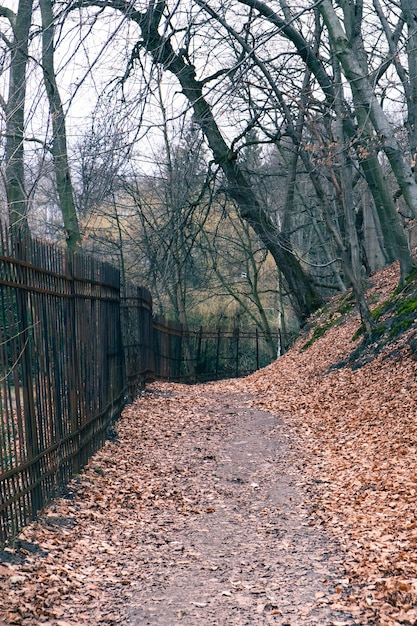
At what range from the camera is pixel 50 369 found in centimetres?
626

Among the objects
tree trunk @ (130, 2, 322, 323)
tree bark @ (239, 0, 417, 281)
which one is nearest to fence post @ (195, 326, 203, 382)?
tree trunk @ (130, 2, 322, 323)

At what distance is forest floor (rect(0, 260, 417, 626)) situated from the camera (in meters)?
4.25

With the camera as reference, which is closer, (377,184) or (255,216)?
(377,184)

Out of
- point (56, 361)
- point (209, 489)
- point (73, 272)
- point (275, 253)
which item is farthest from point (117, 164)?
point (275, 253)

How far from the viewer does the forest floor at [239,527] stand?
14.0ft

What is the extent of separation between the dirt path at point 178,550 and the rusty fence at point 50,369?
305mm

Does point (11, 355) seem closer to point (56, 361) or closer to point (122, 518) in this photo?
point (56, 361)

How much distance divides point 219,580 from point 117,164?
5.74 metres

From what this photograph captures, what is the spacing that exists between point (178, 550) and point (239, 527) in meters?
0.72

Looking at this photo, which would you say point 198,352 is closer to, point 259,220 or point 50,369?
point 259,220

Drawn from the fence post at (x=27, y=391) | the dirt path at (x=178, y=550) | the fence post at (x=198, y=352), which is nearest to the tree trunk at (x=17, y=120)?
the fence post at (x=27, y=391)

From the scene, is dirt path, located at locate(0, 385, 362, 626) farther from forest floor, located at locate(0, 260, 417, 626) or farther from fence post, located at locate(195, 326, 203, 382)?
fence post, located at locate(195, 326, 203, 382)

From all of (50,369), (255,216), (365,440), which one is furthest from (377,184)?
(50,369)

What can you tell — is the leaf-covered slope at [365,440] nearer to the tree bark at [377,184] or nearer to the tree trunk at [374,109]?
the tree bark at [377,184]
